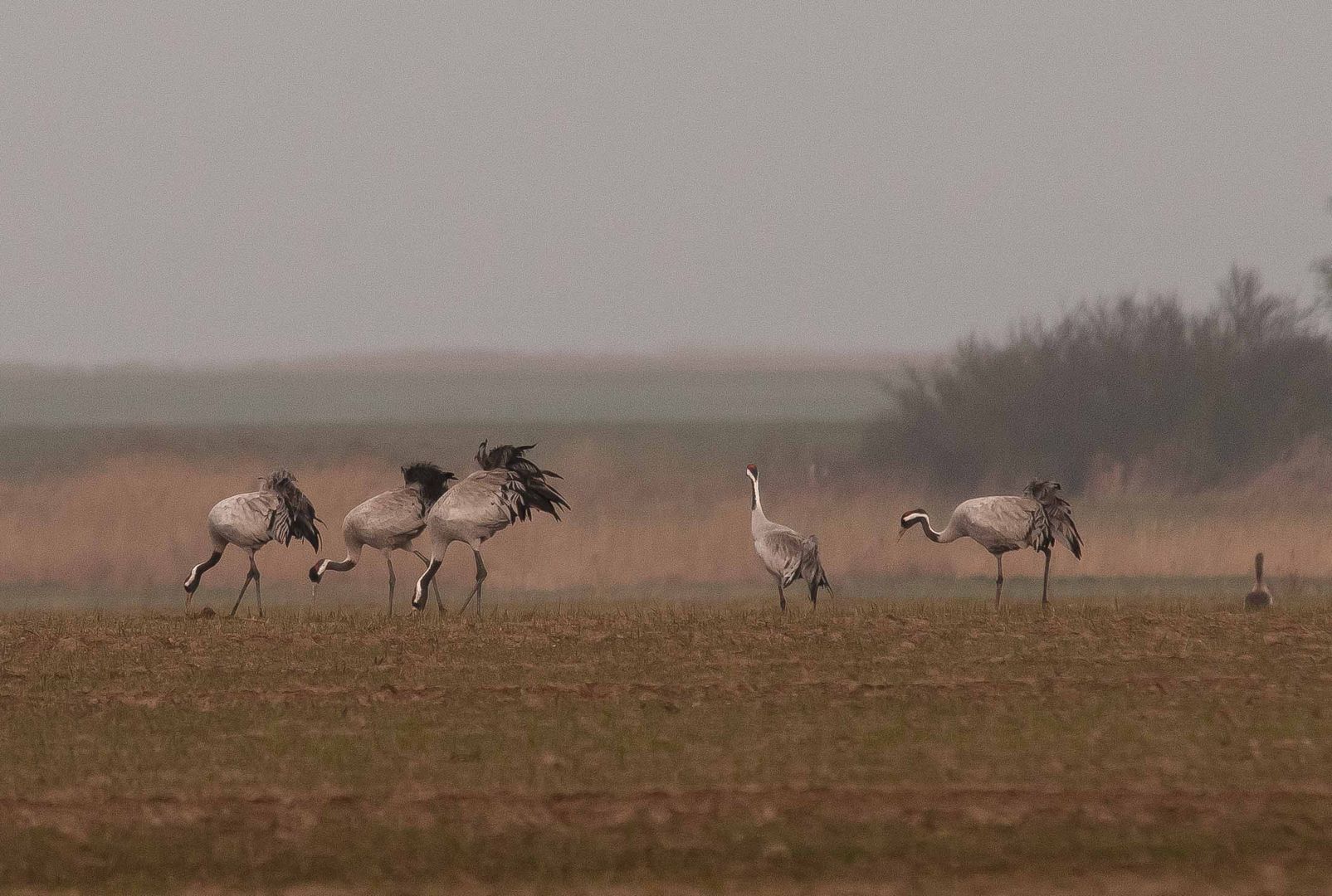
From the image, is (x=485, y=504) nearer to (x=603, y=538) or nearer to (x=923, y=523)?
(x=923, y=523)

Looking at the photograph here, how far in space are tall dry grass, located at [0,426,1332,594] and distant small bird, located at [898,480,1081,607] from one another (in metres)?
5.67

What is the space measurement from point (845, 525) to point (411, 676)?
56.9 feet

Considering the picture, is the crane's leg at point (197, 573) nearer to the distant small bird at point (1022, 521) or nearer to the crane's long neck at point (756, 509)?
the crane's long neck at point (756, 509)

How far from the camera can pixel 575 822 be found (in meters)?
10.4

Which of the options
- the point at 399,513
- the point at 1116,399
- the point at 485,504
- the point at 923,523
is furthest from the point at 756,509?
the point at 1116,399

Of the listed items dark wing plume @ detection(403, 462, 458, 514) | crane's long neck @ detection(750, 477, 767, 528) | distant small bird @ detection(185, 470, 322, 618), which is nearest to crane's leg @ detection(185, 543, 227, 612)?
distant small bird @ detection(185, 470, 322, 618)

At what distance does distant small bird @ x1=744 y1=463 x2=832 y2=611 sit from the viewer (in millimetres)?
22531

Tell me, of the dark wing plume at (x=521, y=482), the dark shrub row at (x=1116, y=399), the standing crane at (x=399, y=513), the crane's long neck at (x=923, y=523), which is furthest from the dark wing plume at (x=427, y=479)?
the dark shrub row at (x=1116, y=399)

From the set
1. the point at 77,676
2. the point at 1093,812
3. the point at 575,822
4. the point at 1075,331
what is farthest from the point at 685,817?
the point at 1075,331

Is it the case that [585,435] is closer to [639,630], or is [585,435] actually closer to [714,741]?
[639,630]

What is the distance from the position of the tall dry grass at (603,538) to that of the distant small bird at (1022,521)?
223 inches

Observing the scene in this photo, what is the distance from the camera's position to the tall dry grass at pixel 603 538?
3073 centimetres

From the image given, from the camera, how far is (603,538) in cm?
3228

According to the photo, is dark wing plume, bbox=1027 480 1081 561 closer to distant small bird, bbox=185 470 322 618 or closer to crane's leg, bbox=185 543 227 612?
distant small bird, bbox=185 470 322 618
